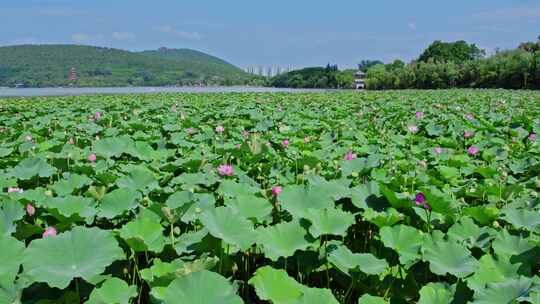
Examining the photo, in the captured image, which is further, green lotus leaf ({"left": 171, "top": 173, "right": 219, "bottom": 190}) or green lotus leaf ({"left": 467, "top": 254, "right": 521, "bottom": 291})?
green lotus leaf ({"left": 171, "top": 173, "right": 219, "bottom": 190})

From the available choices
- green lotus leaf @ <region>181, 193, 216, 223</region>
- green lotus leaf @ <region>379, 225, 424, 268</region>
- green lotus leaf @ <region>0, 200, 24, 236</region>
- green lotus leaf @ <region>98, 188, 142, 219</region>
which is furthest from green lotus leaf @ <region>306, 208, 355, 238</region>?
green lotus leaf @ <region>0, 200, 24, 236</region>

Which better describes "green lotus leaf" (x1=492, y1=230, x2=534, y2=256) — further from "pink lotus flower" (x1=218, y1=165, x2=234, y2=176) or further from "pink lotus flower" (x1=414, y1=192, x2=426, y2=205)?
"pink lotus flower" (x1=218, y1=165, x2=234, y2=176)

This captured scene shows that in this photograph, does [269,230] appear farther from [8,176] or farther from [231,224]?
[8,176]

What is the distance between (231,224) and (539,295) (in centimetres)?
89

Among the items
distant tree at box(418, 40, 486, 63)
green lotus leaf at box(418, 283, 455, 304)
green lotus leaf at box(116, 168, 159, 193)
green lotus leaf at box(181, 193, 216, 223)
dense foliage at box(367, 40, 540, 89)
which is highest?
distant tree at box(418, 40, 486, 63)

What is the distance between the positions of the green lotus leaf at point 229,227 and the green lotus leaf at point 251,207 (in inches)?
7.7

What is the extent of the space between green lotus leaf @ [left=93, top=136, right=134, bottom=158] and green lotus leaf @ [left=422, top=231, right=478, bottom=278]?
7.19 feet

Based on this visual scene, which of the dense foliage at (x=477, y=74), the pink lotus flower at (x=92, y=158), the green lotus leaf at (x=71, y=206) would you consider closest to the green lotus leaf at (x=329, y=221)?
the green lotus leaf at (x=71, y=206)

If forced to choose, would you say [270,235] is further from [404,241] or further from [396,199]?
[396,199]

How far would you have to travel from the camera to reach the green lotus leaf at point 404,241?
59.9 inches

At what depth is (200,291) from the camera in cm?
112

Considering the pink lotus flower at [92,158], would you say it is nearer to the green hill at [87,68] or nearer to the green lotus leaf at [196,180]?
the green lotus leaf at [196,180]

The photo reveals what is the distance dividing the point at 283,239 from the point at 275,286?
11.6 inches

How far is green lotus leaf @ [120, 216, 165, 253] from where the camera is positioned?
154cm
